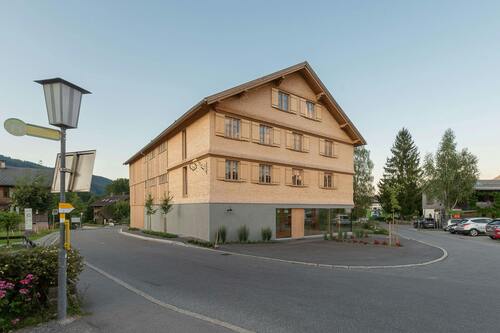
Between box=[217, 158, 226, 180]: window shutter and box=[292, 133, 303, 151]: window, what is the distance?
696cm

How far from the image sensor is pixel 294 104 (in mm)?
24234

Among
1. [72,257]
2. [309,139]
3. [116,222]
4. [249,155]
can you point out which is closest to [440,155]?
[309,139]

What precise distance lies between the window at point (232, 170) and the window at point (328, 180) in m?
9.77

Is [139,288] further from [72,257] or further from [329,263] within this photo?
[329,263]

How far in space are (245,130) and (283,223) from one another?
294 inches

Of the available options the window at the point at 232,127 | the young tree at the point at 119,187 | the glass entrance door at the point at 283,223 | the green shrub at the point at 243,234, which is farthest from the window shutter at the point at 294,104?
the young tree at the point at 119,187

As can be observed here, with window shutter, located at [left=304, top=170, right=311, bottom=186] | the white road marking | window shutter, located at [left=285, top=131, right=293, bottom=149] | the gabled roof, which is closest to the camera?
the white road marking

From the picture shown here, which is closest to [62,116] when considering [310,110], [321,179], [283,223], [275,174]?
[275,174]

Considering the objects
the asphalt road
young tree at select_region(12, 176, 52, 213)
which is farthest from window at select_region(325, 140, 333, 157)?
young tree at select_region(12, 176, 52, 213)

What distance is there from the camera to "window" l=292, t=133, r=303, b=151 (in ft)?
79.3

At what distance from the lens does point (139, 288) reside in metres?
7.95

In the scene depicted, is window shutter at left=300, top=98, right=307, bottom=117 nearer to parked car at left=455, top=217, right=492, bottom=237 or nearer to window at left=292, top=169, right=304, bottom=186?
window at left=292, top=169, right=304, bottom=186

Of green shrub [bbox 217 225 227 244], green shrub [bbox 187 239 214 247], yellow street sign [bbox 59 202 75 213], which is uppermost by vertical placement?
yellow street sign [bbox 59 202 75 213]

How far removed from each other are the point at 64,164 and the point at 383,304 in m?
7.17
